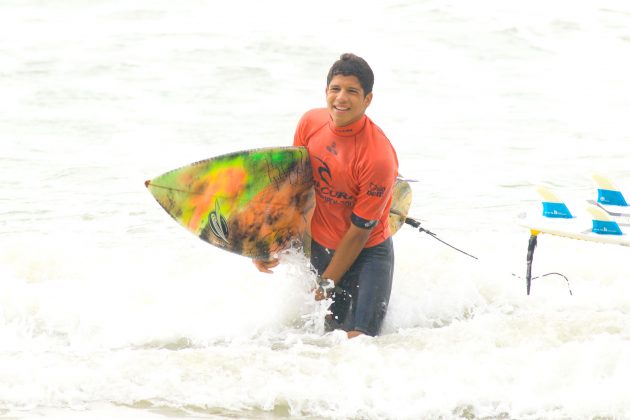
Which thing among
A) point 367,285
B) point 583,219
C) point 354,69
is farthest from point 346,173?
point 583,219

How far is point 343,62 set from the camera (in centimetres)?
447

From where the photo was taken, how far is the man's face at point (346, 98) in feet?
14.6

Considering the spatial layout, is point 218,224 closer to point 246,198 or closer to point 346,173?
point 246,198

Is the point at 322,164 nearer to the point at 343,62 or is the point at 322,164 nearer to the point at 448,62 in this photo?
the point at 343,62

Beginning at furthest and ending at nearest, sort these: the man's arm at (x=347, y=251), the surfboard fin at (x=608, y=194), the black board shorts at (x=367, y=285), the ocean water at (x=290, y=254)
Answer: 1. the surfboard fin at (x=608, y=194)
2. the black board shorts at (x=367, y=285)
3. the man's arm at (x=347, y=251)
4. the ocean water at (x=290, y=254)

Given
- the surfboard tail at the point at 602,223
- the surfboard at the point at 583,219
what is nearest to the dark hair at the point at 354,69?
the surfboard at the point at 583,219

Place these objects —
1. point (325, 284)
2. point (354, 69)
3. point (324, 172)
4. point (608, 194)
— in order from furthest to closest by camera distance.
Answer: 1. point (608, 194)
2. point (325, 284)
3. point (324, 172)
4. point (354, 69)

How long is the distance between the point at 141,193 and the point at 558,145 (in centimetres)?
436

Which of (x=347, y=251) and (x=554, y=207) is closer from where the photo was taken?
(x=347, y=251)

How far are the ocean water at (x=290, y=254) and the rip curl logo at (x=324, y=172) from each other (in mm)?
604

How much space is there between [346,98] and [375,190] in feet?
1.46

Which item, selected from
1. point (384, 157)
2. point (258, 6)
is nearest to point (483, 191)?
point (384, 157)

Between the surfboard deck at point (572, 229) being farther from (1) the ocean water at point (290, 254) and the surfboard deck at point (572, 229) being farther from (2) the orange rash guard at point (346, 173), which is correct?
(2) the orange rash guard at point (346, 173)

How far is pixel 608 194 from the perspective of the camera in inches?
213
